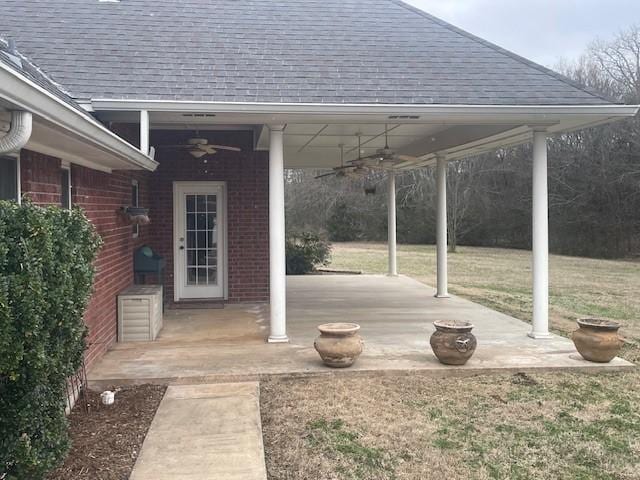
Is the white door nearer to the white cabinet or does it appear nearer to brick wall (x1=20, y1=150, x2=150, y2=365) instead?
brick wall (x1=20, y1=150, x2=150, y2=365)

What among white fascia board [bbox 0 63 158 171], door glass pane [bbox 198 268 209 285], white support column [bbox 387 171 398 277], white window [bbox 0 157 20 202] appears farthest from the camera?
white support column [bbox 387 171 398 277]

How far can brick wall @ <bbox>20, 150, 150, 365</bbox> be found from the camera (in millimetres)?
4691

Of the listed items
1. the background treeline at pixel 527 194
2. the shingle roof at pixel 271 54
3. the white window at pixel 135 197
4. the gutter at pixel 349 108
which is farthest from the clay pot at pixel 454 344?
the background treeline at pixel 527 194

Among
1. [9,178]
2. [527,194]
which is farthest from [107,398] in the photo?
[527,194]

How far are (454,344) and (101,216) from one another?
160 inches

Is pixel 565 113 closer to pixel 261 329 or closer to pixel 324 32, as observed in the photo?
pixel 324 32

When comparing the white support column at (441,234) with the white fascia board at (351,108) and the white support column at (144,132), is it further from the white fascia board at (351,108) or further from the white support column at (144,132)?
the white support column at (144,132)

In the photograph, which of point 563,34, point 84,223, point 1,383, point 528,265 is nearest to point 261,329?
point 84,223

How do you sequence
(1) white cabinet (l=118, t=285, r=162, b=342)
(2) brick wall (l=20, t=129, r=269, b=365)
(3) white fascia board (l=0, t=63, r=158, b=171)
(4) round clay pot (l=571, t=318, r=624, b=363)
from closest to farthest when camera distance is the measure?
1. (3) white fascia board (l=0, t=63, r=158, b=171)
2. (4) round clay pot (l=571, t=318, r=624, b=363)
3. (1) white cabinet (l=118, t=285, r=162, b=342)
4. (2) brick wall (l=20, t=129, r=269, b=365)

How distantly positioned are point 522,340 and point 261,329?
333 cm

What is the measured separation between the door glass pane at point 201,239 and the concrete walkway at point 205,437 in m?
5.00

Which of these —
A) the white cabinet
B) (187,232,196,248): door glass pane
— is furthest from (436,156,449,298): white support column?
the white cabinet

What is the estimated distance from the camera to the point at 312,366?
616cm

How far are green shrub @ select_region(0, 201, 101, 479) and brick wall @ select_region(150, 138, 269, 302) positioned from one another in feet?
22.6
